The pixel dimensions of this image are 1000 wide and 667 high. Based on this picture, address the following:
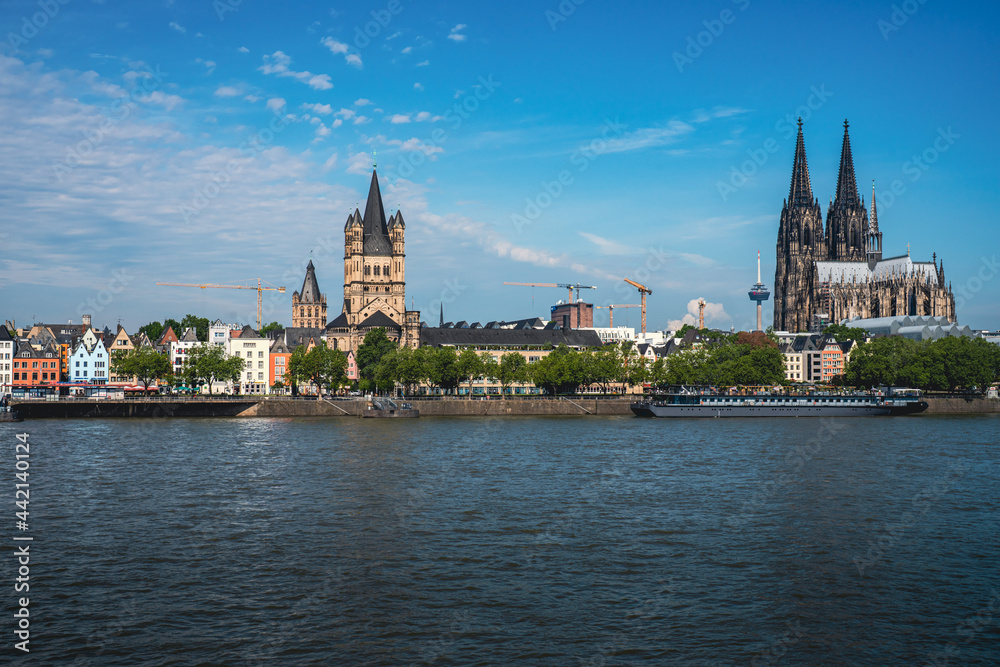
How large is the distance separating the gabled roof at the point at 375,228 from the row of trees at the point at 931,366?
300 feet

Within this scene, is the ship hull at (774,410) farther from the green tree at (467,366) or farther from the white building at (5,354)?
the white building at (5,354)

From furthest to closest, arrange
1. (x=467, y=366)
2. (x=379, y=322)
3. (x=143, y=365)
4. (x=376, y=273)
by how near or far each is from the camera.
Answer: (x=376, y=273) → (x=379, y=322) → (x=467, y=366) → (x=143, y=365)

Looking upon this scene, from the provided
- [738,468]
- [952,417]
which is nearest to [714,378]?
[952,417]

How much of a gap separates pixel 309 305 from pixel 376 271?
2104 centimetres

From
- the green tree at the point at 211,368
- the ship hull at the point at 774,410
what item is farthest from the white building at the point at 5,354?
the ship hull at the point at 774,410

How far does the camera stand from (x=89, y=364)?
481 feet

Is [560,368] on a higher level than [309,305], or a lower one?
lower

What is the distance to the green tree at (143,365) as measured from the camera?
5010 inches

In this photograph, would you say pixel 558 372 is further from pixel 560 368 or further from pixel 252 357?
pixel 252 357

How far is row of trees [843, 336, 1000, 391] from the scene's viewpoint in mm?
133875

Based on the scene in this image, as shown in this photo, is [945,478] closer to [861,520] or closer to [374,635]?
[861,520]

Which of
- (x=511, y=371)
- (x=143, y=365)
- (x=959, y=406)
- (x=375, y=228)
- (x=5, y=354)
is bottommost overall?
(x=959, y=406)

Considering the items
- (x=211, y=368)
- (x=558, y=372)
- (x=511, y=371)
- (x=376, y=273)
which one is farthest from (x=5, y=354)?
(x=558, y=372)

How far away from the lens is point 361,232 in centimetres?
18275
